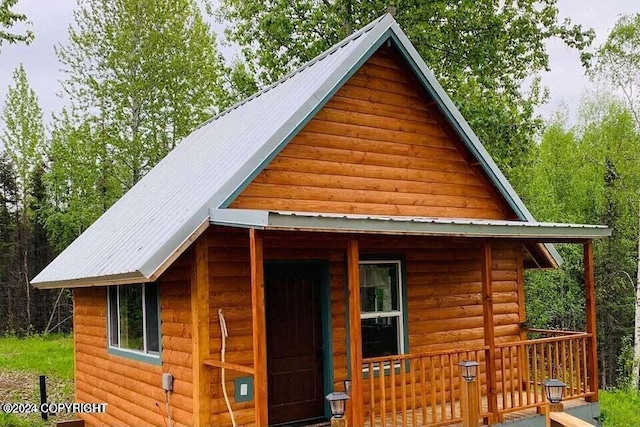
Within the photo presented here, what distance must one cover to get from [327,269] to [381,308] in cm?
102

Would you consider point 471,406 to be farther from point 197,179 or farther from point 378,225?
point 197,179

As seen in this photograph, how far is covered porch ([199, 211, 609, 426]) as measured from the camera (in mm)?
6148

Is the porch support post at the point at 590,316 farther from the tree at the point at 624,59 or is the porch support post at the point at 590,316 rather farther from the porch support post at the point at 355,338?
the tree at the point at 624,59

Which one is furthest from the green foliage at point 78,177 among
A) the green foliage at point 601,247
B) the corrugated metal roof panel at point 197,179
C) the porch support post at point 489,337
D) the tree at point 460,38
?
the porch support post at point 489,337

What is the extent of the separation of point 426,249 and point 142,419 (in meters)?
4.43

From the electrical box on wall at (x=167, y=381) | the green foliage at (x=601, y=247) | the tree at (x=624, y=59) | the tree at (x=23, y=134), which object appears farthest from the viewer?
the tree at (x=23, y=134)

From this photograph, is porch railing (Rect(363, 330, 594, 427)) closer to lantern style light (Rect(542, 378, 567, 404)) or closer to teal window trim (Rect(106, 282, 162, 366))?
lantern style light (Rect(542, 378, 567, 404))

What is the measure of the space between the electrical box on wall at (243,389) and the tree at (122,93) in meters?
16.4

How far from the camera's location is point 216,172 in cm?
795

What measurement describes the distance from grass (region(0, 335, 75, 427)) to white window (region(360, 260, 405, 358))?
21.8ft

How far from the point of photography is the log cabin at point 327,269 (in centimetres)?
692

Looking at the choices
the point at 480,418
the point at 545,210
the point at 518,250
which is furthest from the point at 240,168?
the point at 545,210

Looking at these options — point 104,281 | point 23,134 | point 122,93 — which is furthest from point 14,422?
point 23,134

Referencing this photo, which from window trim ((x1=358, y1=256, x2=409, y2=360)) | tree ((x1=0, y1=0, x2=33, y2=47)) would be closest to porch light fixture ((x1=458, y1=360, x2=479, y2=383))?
window trim ((x1=358, y1=256, x2=409, y2=360))
